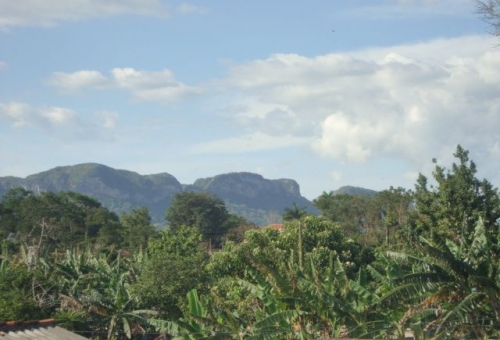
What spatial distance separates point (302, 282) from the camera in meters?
16.1

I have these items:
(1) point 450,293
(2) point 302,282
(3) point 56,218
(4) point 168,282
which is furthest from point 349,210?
(1) point 450,293

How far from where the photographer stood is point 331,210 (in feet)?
240

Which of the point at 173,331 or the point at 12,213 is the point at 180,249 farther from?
the point at 12,213

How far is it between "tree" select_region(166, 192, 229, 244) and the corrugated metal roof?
66.9m

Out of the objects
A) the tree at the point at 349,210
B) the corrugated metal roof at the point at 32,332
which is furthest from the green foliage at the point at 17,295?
the tree at the point at 349,210

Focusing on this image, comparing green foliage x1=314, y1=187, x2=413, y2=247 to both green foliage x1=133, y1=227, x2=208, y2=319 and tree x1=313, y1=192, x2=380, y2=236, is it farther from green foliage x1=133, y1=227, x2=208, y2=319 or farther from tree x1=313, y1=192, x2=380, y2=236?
green foliage x1=133, y1=227, x2=208, y2=319

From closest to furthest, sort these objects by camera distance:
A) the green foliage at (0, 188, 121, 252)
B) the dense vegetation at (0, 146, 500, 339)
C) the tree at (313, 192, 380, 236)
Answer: the dense vegetation at (0, 146, 500, 339) → the green foliage at (0, 188, 121, 252) → the tree at (313, 192, 380, 236)

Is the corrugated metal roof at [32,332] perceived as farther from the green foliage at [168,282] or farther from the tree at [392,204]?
the tree at [392,204]

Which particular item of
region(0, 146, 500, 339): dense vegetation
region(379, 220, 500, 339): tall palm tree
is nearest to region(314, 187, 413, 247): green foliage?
region(0, 146, 500, 339): dense vegetation

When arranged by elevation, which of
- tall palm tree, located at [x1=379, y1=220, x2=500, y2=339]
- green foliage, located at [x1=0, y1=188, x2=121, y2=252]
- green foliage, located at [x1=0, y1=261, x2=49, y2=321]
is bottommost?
green foliage, located at [x1=0, y1=261, x2=49, y2=321]

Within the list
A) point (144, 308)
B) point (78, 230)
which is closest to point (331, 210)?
point (78, 230)

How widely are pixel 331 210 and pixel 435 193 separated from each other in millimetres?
47390

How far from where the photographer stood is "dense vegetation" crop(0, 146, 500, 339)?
15.1 meters

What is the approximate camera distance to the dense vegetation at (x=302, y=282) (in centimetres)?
1505
